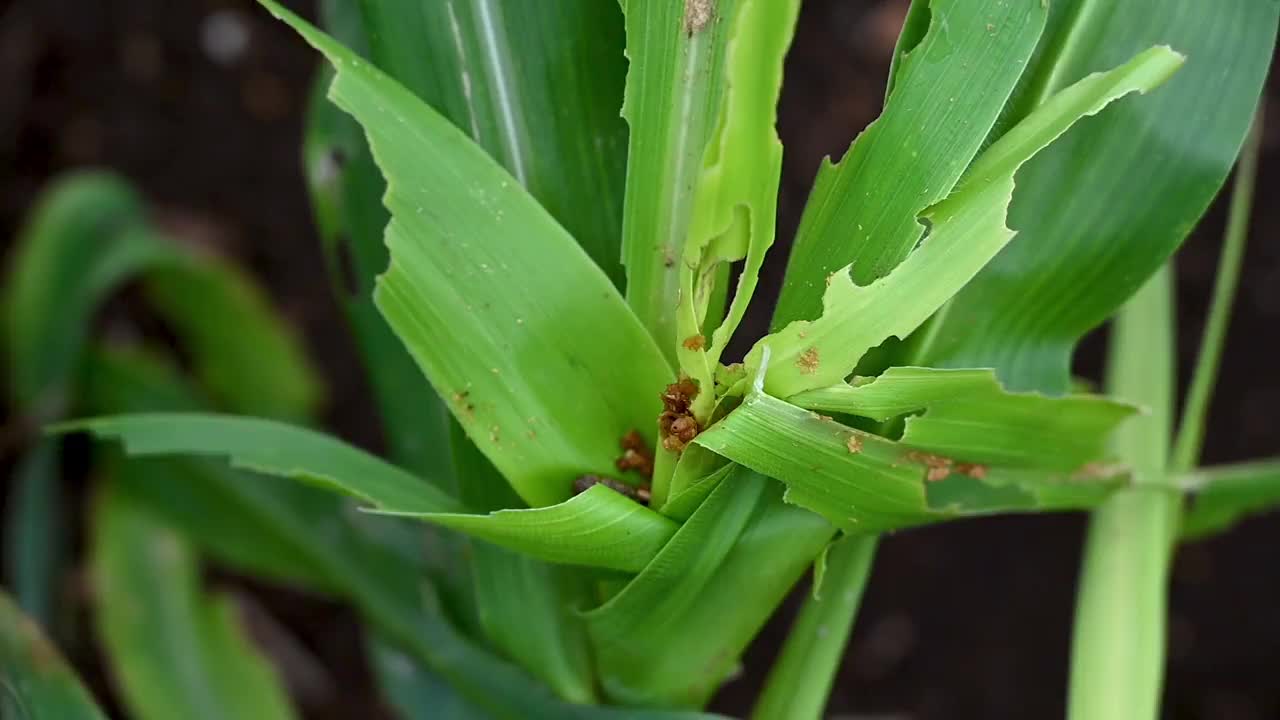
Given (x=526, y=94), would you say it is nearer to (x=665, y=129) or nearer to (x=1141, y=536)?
(x=665, y=129)

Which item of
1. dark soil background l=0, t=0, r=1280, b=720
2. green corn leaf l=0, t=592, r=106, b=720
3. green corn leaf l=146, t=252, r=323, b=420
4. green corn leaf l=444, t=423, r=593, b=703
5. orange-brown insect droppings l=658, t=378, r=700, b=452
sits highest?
dark soil background l=0, t=0, r=1280, b=720

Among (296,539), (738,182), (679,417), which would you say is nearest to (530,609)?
(679,417)

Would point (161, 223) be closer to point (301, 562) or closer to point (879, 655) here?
point (301, 562)

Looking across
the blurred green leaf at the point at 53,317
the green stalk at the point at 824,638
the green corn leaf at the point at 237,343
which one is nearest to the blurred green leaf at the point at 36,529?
the blurred green leaf at the point at 53,317

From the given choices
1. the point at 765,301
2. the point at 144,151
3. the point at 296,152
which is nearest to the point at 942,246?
the point at 765,301

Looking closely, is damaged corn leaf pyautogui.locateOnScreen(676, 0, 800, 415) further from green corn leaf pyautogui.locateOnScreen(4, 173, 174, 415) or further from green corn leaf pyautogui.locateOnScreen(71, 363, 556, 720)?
green corn leaf pyautogui.locateOnScreen(4, 173, 174, 415)

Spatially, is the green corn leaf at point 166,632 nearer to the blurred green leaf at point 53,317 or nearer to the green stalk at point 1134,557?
the blurred green leaf at point 53,317

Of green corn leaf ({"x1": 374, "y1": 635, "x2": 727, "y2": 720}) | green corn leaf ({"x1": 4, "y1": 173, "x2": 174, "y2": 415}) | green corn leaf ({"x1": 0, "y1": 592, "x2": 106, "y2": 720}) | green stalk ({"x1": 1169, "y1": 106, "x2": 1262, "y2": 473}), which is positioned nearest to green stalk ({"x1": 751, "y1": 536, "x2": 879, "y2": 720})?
green corn leaf ({"x1": 374, "y1": 635, "x2": 727, "y2": 720})
